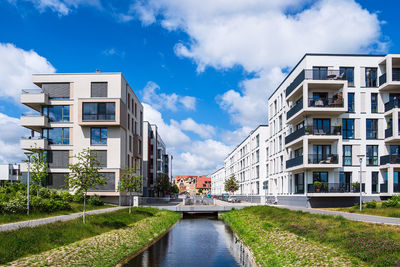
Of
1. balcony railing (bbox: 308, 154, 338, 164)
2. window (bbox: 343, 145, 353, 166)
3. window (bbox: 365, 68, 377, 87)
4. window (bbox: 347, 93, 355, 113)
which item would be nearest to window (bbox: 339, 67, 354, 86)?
window (bbox: 347, 93, 355, 113)

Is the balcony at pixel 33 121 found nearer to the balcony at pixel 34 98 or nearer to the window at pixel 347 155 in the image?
the balcony at pixel 34 98

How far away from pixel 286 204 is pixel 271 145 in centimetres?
1282

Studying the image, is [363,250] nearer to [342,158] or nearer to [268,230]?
[268,230]

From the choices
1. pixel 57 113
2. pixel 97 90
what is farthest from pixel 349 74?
pixel 57 113

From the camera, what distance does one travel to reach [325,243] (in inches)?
710

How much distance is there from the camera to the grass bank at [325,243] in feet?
46.8

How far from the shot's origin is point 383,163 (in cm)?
3862

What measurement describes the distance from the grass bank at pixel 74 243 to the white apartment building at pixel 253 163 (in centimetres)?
3980

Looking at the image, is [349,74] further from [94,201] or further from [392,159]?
[94,201]

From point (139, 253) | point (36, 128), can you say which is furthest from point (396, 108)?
point (36, 128)

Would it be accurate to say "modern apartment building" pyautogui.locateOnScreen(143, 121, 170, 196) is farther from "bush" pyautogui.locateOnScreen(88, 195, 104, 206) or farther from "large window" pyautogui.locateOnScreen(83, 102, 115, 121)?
"bush" pyautogui.locateOnScreen(88, 195, 104, 206)

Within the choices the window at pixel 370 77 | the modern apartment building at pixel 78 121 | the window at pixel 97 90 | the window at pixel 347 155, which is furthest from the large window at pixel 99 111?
the window at pixel 370 77

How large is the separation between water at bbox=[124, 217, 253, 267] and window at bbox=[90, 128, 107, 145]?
19.6 meters

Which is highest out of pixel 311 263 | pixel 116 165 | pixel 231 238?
pixel 116 165
